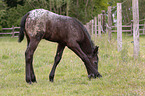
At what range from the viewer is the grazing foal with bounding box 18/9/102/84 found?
5.71 meters

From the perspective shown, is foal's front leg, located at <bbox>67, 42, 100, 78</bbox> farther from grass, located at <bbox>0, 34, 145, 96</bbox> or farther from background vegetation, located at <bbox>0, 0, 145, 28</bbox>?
background vegetation, located at <bbox>0, 0, 145, 28</bbox>

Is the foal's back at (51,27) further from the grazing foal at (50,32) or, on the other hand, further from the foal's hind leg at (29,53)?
the foal's hind leg at (29,53)

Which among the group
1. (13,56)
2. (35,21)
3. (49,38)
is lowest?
(13,56)

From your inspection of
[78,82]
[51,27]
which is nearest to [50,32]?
[51,27]

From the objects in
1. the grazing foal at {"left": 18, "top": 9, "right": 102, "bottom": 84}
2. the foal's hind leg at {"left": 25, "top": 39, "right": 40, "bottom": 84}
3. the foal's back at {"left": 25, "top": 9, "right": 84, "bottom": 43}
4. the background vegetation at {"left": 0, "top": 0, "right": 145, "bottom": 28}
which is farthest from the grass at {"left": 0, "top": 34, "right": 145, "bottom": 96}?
the background vegetation at {"left": 0, "top": 0, "right": 145, "bottom": 28}

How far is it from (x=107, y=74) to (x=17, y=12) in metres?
28.8

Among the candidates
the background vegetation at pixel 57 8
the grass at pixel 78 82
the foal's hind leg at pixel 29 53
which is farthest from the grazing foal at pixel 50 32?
the background vegetation at pixel 57 8

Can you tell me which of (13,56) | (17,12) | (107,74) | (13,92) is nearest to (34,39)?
(13,92)

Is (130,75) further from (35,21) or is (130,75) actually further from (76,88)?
(35,21)

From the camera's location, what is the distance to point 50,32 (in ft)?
19.2

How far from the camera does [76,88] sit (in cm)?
510

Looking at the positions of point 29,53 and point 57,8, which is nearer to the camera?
point 29,53

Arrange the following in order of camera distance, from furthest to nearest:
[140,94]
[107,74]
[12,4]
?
[12,4] < [107,74] < [140,94]

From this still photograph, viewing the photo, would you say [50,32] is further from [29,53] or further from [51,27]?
[29,53]
